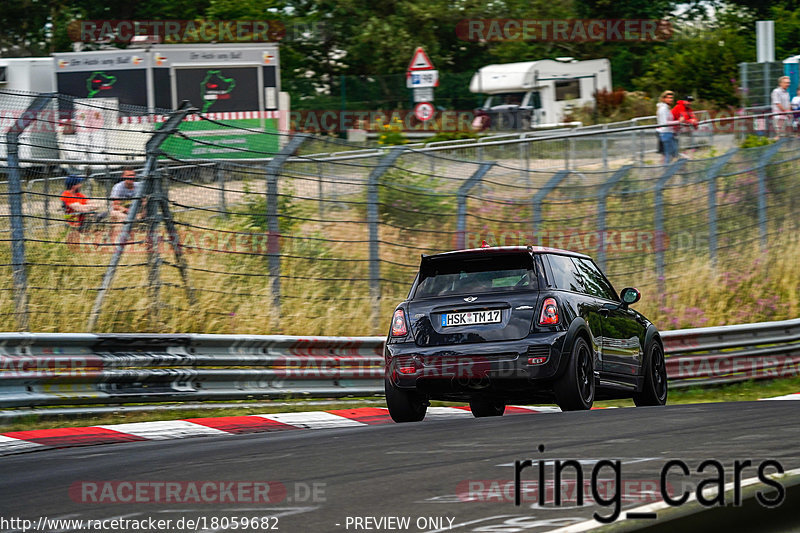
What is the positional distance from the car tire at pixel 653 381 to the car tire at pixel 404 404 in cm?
215

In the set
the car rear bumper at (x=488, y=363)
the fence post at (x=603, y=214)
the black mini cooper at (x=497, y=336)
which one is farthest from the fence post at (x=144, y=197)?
the fence post at (x=603, y=214)

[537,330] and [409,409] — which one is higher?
[537,330]

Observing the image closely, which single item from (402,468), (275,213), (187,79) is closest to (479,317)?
(402,468)

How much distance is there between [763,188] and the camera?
20.0m

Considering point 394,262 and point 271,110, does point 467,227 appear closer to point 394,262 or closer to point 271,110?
point 394,262

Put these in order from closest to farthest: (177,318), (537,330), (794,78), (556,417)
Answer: (556,417), (537,330), (177,318), (794,78)

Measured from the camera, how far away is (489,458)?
6863 mm

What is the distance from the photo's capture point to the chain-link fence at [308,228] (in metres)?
11.8

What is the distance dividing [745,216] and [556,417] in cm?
1165

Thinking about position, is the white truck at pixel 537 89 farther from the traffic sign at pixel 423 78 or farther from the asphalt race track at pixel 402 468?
the asphalt race track at pixel 402 468

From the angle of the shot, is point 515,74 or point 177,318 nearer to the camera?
point 177,318

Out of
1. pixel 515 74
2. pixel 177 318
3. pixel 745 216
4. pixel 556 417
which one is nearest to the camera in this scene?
pixel 556 417

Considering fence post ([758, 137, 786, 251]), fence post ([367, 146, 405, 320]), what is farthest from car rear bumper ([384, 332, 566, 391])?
fence post ([758, 137, 786, 251])

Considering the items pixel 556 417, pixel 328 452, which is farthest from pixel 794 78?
pixel 328 452
